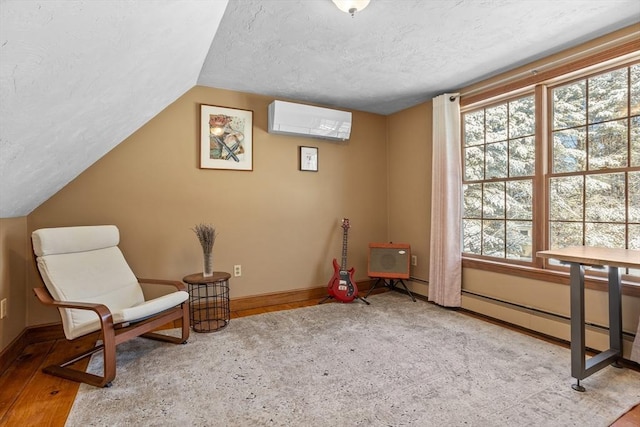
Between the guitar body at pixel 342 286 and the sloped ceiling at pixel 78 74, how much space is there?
246cm

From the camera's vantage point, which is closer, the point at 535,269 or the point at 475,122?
the point at 535,269

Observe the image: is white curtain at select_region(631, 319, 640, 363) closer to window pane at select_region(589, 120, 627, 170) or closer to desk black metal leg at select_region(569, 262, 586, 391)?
desk black metal leg at select_region(569, 262, 586, 391)

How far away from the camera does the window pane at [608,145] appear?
2365 mm

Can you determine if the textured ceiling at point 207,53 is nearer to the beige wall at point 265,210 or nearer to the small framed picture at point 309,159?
the beige wall at point 265,210

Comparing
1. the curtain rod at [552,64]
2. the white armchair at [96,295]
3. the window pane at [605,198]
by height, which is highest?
the curtain rod at [552,64]

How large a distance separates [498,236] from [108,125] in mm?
3453

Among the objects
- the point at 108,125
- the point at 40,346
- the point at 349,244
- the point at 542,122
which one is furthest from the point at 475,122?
the point at 40,346

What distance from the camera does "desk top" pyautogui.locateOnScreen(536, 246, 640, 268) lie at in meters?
1.72

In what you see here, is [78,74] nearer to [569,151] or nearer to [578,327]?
[578,327]

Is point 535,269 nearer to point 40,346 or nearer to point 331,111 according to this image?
point 331,111

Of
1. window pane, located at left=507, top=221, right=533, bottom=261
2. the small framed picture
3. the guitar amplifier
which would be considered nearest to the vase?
the small framed picture

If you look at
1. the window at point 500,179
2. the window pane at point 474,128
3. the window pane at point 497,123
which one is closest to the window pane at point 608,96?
the window at point 500,179

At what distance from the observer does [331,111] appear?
375 cm

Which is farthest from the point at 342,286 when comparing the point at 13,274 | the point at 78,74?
the point at 78,74
